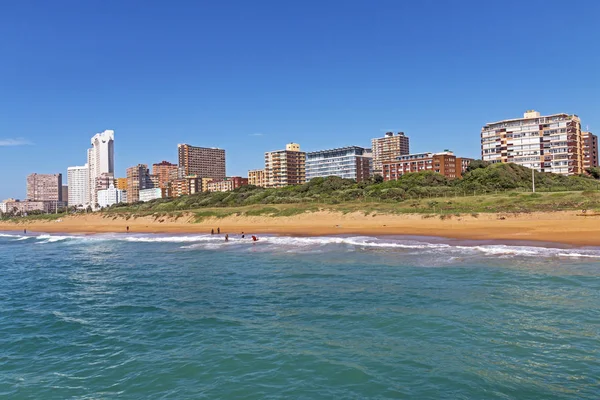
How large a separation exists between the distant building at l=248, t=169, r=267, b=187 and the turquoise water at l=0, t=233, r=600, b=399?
536ft

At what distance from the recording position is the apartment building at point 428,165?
128125 mm

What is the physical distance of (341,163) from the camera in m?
174

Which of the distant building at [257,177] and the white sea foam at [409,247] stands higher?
the distant building at [257,177]

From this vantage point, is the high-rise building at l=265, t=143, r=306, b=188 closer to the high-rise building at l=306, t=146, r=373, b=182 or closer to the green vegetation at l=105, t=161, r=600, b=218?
the high-rise building at l=306, t=146, r=373, b=182

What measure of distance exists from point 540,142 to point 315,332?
116m

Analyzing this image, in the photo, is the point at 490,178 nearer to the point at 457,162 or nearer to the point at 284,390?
the point at 457,162

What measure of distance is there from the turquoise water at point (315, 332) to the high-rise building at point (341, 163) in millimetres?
147370

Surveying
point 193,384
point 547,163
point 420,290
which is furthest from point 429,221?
point 547,163

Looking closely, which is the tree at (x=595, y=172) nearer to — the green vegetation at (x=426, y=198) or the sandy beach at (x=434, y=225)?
the green vegetation at (x=426, y=198)

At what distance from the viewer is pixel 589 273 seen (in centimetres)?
1892

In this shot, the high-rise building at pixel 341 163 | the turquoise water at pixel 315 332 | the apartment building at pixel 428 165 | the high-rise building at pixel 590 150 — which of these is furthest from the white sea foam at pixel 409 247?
the high-rise building at pixel 590 150

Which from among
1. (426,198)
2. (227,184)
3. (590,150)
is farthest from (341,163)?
(426,198)

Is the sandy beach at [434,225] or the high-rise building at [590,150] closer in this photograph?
the sandy beach at [434,225]

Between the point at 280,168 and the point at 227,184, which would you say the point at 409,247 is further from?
the point at 227,184
